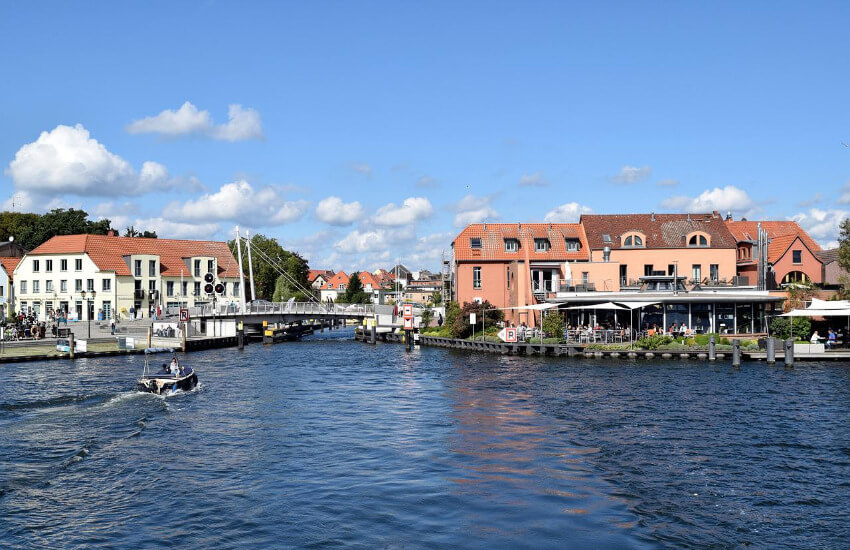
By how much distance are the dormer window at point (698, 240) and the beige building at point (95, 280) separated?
202 feet

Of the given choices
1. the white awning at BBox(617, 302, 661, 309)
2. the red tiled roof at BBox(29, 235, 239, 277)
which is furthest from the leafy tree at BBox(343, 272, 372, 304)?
the white awning at BBox(617, 302, 661, 309)

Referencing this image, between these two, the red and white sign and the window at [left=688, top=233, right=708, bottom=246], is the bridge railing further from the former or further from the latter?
the window at [left=688, top=233, right=708, bottom=246]

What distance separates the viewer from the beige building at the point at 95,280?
92.5 meters

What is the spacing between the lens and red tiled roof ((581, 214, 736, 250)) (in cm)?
8062

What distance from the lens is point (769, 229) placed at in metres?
90.6

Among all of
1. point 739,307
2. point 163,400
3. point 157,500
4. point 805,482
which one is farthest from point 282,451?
point 739,307

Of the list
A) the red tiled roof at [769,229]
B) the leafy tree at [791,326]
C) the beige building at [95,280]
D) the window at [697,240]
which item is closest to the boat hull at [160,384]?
the leafy tree at [791,326]

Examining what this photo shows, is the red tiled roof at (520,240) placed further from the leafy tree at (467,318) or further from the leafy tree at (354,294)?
the leafy tree at (354,294)

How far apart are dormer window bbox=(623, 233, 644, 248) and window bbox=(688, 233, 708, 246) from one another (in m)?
5.07

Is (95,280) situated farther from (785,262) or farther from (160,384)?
(785,262)

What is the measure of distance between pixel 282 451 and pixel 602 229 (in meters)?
64.1

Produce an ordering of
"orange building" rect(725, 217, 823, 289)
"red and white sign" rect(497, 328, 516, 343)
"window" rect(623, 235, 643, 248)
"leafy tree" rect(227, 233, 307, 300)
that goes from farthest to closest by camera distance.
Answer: "leafy tree" rect(227, 233, 307, 300) → "window" rect(623, 235, 643, 248) → "orange building" rect(725, 217, 823, 289) → "red and white sign" rect(497, 328, 516, 343)

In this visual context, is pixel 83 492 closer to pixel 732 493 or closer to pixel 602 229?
pixel 732 493

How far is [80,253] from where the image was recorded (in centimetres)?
9294
